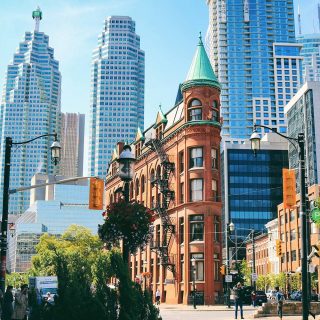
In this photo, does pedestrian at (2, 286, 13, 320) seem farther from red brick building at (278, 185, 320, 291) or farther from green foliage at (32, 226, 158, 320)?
red brick building at (278, 185, 320, 291)

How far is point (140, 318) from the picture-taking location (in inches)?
514

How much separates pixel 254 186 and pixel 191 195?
95694 mm

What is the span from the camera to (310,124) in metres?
138

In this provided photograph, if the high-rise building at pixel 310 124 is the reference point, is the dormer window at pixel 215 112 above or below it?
below

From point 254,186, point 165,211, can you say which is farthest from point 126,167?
point 254,186

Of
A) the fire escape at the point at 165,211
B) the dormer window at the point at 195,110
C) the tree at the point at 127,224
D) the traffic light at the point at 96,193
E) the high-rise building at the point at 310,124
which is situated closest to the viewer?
the tree at the point at 127,224

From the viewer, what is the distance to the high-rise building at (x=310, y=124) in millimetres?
135500

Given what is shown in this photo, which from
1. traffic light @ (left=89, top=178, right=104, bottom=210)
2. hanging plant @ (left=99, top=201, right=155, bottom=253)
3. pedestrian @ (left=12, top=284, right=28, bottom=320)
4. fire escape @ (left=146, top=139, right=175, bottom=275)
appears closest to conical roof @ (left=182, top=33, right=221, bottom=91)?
fire escape @ (left=146, top=139, right=175, bottom=275)

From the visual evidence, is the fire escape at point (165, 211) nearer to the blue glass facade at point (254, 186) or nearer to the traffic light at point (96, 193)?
the traffic light at point (96, 193)

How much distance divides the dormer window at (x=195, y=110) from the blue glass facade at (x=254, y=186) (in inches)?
3687

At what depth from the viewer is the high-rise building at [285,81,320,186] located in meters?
136

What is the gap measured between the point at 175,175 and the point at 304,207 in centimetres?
4026

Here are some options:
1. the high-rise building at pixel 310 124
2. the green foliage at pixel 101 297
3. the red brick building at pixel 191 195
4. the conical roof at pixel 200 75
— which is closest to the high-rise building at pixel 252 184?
the high-rise building at pixel 310 124

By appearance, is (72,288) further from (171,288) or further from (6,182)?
(171,288)
